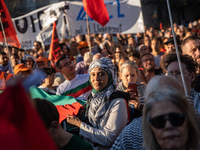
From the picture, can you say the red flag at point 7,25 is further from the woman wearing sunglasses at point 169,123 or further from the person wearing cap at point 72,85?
the woman wearing sunglasses at point 169,123

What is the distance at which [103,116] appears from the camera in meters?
2.79

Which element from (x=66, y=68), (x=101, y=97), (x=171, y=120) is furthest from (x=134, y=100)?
(x=66, y=68)

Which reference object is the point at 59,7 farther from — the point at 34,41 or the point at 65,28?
the point at 34,41

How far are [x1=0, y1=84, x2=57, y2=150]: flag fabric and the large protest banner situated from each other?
7.37 m

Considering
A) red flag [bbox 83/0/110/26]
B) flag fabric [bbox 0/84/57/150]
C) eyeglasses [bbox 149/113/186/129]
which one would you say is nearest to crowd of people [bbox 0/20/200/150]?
eyeglasses [bbox 149/113/186/129]

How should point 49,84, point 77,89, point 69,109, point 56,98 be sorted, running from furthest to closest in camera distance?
1. point 49,84
2. point 77,89
3. point 56,98
4. point 69,109

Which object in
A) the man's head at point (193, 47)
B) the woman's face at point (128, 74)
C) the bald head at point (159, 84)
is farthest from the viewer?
the man's head at point (193, 47)

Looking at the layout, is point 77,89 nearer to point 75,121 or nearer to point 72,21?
point 75,121

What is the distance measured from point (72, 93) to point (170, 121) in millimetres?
3024

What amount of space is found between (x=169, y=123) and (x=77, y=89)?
9.94 feet

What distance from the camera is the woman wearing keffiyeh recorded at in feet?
8.69

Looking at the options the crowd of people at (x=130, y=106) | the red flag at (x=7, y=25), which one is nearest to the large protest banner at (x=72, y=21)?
the crowd of people at (x=130, y=106)

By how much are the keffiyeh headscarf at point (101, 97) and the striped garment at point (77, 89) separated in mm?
1237

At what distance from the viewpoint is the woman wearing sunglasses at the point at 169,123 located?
1521 millimetres
